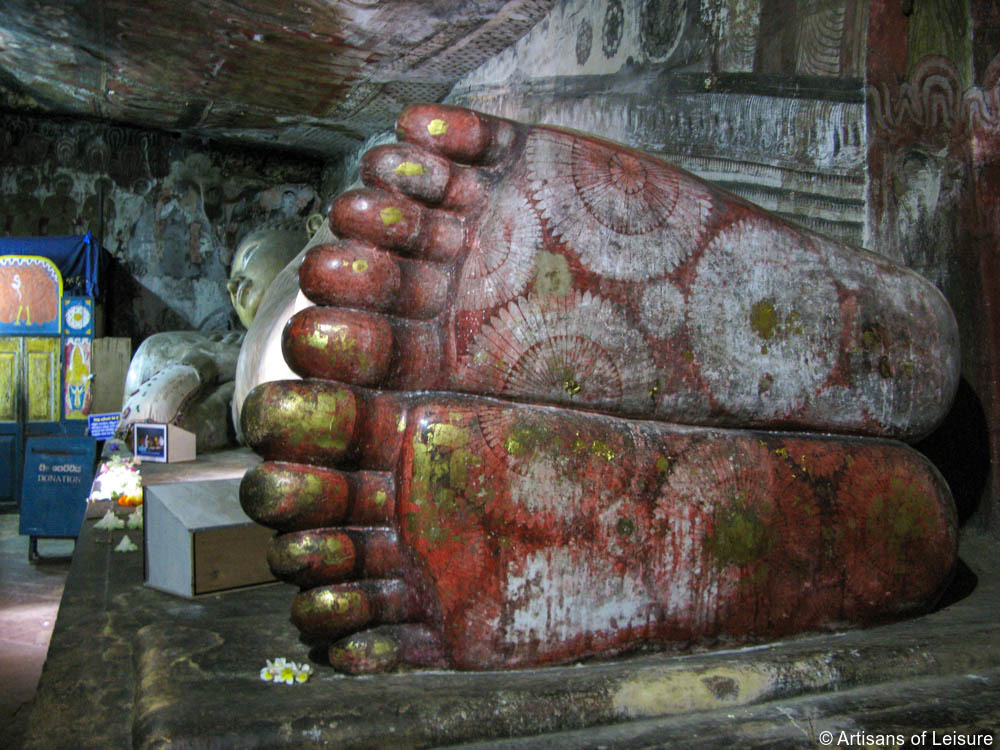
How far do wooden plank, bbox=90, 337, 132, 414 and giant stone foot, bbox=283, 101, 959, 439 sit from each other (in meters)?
4.70

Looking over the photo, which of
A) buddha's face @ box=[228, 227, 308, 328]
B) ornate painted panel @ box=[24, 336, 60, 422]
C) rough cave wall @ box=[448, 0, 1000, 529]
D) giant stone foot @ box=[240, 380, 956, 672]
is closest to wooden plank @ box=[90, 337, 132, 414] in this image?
ornate painted panel @ box=[24, 336, 60, 422]

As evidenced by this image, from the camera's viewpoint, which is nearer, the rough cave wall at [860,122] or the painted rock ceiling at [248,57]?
the rough cave wall at [860,122]

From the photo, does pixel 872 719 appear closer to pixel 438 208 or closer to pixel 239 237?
pixel 438 208

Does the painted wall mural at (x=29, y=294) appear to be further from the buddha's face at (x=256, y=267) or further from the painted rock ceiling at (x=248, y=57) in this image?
the buddha's face at (x=256, y=267)

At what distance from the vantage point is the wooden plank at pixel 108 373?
197 inches

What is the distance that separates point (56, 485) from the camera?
11.8 ft

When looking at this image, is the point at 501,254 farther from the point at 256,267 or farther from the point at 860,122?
the point at 256,267

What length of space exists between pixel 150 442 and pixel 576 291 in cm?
209

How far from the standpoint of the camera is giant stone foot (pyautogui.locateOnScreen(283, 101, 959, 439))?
927 mm

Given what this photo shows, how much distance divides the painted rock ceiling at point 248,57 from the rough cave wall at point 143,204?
235mm

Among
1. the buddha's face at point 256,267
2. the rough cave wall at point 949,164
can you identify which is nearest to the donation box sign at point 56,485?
the buddha's face at point 256,267

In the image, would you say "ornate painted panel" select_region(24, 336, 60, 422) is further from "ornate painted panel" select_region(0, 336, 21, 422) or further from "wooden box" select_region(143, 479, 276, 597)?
"wooden box" select_region(143, 479, 276, 597)

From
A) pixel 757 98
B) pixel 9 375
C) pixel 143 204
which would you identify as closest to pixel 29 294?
pixel 9 375

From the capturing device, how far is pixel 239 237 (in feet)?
19.5
